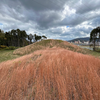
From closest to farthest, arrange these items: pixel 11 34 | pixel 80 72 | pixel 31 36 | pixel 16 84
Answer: pixel 16 84 < pixel 80 72 < pixel 11 34 < pixel 31 36

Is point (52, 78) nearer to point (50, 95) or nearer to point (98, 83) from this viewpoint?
point (50, 95)

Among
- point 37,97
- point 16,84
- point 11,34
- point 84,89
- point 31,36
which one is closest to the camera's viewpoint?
point 37,97

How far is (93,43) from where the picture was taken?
26641 mm

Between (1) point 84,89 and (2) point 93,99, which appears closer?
(2) point 93,99

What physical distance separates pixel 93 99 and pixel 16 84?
9.75 feet

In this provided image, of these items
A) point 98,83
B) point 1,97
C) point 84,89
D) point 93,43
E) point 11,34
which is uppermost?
point 11,34

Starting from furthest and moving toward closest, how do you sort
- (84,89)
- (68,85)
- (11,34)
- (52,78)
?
(11,34) < (52,78) < (68,85) < (84,89)

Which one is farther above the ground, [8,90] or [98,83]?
[98,83]

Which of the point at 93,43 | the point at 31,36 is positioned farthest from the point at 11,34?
the point at 93,43

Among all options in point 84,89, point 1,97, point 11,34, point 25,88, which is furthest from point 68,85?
point 11,34

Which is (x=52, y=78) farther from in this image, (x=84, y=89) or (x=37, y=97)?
(x=84, y=89)

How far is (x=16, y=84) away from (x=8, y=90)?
347 mm

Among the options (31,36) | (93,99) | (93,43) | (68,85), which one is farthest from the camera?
(31,36)

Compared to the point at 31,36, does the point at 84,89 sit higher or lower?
lower
